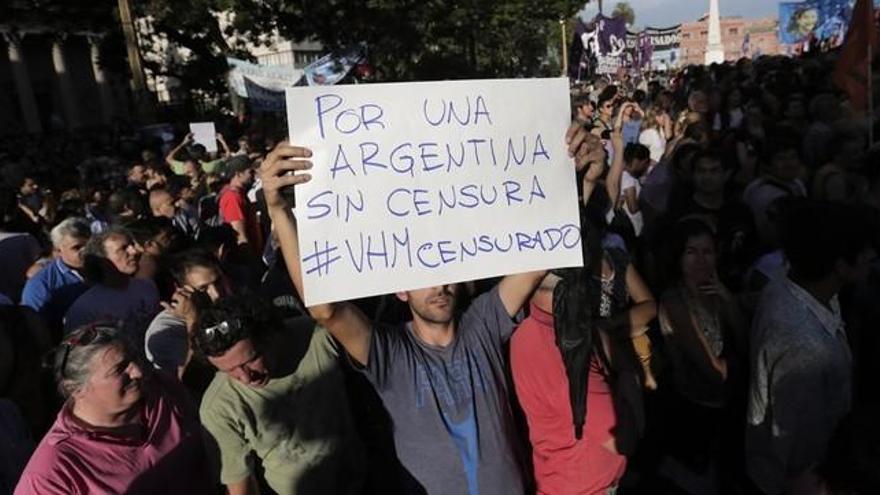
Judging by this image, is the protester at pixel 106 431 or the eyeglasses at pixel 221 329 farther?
the eyeglasses at pixel 221 329

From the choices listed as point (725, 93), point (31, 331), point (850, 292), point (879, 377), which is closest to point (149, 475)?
point (31, 331)

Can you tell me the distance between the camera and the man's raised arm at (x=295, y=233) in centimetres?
189

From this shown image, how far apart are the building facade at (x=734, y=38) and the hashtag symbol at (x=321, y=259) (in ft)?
153

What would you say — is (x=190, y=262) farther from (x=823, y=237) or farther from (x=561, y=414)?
(x=823, y=237)

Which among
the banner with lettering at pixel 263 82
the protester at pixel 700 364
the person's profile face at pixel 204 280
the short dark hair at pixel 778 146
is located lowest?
the protester at pixel 700 364

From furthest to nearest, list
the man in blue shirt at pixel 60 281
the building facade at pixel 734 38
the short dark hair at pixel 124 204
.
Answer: the building facade at pixel 734 38 < the short dark hair at pixel 124 204 < the man in blue shirt at pixel 60 281

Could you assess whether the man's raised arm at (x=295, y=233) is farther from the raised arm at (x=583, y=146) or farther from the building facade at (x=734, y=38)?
the building facade at (x=734, y=38)

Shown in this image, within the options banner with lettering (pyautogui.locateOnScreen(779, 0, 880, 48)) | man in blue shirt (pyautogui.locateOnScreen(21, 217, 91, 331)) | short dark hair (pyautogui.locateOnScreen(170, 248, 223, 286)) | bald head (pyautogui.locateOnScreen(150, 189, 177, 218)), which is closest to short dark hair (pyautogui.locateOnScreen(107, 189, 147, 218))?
bald head (pyautogui.locateOnScreen(150, 189, 177, 218))

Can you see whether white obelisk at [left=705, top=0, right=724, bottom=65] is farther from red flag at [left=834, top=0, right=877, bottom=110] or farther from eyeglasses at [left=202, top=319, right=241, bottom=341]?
eyeglasses at [left=202, top=319, right=241, bottom=341]

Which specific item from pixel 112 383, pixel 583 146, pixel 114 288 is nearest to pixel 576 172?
pixel 583 146

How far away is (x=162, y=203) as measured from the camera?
5.80 meters

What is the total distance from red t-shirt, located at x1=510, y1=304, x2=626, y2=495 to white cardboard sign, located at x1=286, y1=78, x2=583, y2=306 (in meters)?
0.39

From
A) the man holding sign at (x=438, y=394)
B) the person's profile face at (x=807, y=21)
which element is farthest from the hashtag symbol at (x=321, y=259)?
the person's profile face at (x=807, y=21)

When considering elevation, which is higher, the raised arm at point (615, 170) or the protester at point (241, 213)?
the raised arm at point (615, 170)
